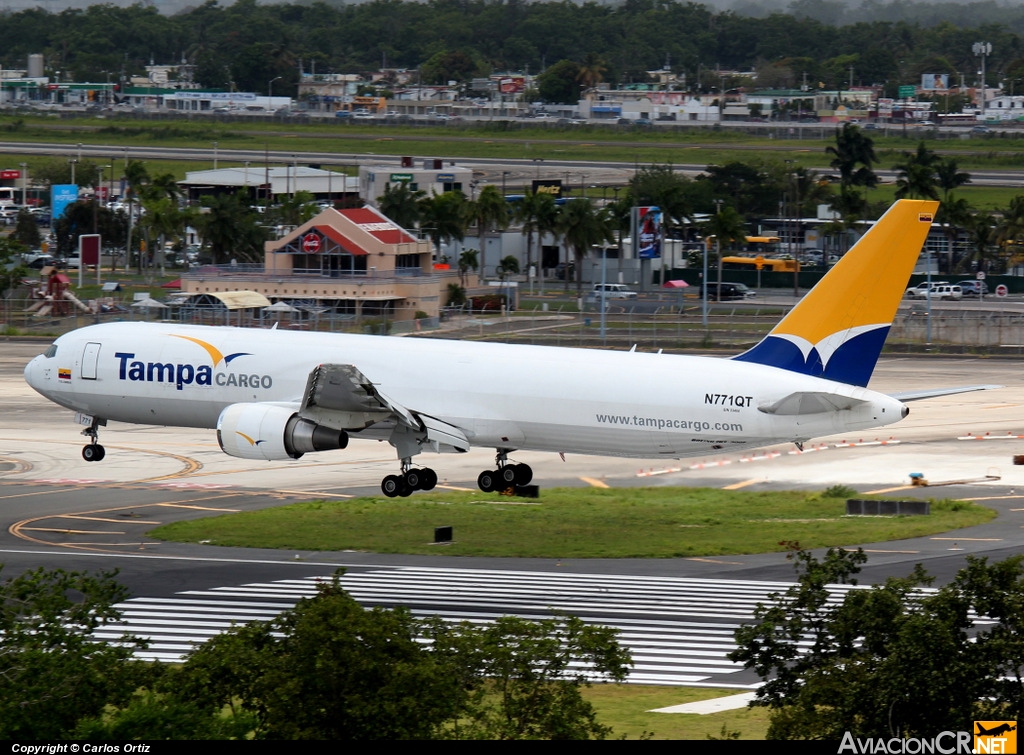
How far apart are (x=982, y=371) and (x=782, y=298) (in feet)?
144

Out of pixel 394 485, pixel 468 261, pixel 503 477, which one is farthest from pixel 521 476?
pixel 468 261

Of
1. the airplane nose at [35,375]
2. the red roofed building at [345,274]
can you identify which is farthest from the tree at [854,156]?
the airplane nose at [35,375]

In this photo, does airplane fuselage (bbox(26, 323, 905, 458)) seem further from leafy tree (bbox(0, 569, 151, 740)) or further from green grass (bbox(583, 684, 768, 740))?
leafy tree (bbox(0, 569, 151, 740))

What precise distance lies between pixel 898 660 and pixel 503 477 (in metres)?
30.4

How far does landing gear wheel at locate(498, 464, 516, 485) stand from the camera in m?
49.9

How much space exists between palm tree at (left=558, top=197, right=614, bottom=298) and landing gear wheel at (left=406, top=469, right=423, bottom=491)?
8534 cm

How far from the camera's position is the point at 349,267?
110 meters

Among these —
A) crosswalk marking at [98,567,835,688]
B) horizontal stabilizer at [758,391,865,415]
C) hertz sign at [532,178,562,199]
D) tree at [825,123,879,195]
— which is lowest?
crosswalk marking at [98,567,835,688]

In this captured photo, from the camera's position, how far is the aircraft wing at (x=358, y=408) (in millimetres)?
45031

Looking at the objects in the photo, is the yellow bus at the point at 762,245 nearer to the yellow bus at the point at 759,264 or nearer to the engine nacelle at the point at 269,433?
the yellow bus at the point at 759,264

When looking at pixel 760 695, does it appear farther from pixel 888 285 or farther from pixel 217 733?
pixel 888 285

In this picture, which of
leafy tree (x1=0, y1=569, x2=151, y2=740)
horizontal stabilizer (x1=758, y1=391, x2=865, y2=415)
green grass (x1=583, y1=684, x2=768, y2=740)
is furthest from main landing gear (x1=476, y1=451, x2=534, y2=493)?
leafy tree (x1=0, y1=569, x2=151, y2=740)

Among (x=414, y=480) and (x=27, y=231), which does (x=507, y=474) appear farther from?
(x=27, y=231)

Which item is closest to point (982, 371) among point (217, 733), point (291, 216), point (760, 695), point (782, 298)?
point (782, 298)
